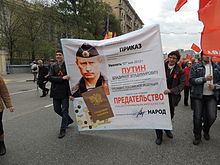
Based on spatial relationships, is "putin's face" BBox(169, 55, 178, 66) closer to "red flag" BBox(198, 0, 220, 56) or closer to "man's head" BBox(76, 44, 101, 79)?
"red flag" BBox(198, 0, 220, 56)

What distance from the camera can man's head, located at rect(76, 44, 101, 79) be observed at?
10.5 ft

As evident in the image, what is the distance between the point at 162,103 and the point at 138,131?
117 cm

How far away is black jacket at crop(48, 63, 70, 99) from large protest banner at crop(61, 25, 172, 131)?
33 cm

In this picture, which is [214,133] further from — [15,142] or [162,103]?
[15,142]

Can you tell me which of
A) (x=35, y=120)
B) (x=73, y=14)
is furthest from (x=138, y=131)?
(x=73, y=14)

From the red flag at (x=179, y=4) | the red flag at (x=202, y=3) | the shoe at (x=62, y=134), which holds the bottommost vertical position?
the shoe at (x=62, y=134)

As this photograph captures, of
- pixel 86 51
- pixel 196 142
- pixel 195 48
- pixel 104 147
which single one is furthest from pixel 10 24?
pixel 196 142

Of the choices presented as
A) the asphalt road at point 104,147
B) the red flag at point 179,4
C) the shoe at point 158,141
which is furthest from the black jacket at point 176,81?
the red flag at point 179,4

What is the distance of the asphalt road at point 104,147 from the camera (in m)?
2.75

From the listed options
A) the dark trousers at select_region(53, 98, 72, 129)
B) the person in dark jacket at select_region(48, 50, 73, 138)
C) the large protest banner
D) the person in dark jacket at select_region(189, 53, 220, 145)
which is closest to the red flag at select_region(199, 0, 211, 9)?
the large protest banner

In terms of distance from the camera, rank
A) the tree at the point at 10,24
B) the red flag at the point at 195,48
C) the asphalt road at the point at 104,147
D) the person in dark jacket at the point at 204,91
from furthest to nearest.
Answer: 1. the tree at the point at 10,24
2. the red flag at the point at 195,48
3. the person in dark jacket at the point at 204,91
4. the asphalt road at the point at 104,147

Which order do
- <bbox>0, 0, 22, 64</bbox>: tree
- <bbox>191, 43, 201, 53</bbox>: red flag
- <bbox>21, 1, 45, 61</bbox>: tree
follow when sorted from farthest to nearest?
<bbox>21, 1, 45, 61</bbox>: tree, <bbox>0, 0, 22, 64</bbox>: tree, <bbox>191, 43, 201, 53</bbox>: red flag

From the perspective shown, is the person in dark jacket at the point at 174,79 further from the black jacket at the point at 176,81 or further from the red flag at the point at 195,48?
the red flag at the point at 195,48

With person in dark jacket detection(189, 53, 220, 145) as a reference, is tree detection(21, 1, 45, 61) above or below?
above
